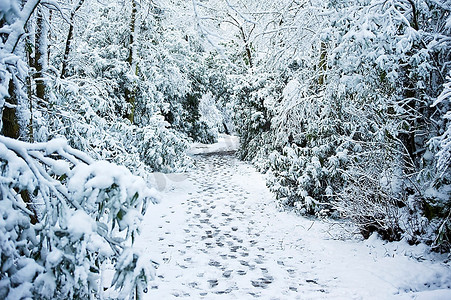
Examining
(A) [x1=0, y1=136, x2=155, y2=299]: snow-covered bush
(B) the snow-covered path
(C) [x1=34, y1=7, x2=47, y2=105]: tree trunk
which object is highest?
(C) [x1=34, y1=7, x2=47, y2=105]: tree trunk

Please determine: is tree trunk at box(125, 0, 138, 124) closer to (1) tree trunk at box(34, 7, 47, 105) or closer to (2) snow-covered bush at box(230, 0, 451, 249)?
(1) tree trunk at box(34, 7, 47, 105)

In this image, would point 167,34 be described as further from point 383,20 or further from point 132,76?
point 383,20

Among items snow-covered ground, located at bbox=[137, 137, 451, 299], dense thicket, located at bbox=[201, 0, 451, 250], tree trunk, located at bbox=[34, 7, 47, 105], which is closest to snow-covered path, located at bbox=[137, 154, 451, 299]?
snow-covered ground, located at bbox=[137, 137, 451, 299]

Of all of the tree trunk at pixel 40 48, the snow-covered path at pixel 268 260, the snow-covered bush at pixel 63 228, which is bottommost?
the snow-covered path at pixel 268 260

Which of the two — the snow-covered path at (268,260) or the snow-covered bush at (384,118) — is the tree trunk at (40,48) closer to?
the snow-covered path at (268,260)

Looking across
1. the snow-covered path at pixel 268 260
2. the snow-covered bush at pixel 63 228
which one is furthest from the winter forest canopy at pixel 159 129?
the snow-covered path at pixel 268 260

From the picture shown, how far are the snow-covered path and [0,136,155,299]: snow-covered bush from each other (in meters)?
1.67

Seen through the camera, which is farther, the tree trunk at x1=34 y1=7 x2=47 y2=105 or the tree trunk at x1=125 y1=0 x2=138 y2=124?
the tree trunk at x1=125 y1=0 x2=138 y2=124

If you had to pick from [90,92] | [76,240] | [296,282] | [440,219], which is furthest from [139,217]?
[90,92]

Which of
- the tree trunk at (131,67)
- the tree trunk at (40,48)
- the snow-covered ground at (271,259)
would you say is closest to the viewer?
the snow-covered ground at (271,259)

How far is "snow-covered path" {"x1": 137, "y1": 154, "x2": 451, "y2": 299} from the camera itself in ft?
12.5

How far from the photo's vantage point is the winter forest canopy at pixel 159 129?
170 cm

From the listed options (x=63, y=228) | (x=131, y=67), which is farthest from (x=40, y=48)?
(x=131, y=67)

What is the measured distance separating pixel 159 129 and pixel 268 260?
235 inches
